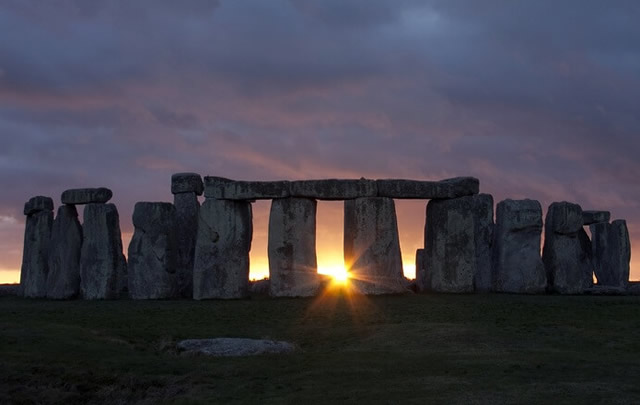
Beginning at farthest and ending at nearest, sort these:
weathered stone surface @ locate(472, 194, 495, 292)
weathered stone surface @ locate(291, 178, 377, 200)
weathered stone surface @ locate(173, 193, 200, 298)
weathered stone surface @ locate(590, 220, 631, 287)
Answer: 1. weathered stone surface @ locate(590, 220, 631, 287)
2. weathered stone surface @ locate(173, 193, 200, 298)
3. weathered stone surface @ locate(472, 194, 495, 292)
4. weathered stone surface @ locate(291, 178, 377, 200)

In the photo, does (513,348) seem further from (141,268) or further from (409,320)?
(141,268)

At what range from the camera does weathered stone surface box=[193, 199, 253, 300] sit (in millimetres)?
27672

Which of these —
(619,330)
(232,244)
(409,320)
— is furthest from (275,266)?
(619,330)

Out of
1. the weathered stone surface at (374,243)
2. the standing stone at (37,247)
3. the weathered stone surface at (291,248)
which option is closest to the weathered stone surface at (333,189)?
the weathered stone surface at (374,243)

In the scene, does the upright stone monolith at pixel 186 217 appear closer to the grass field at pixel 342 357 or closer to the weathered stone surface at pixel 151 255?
the weathered stone surface at pixel 151 255

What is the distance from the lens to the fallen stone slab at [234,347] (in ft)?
54.2

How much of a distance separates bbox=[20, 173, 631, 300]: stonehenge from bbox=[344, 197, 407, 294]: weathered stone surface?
0.10ft

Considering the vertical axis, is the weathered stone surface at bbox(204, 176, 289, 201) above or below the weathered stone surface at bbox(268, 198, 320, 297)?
above

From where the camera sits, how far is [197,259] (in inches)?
1101

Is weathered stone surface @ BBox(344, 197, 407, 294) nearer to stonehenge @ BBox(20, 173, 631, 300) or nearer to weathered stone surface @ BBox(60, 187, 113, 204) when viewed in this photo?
stonehenge @ BBox(20, 173, 631, 300)

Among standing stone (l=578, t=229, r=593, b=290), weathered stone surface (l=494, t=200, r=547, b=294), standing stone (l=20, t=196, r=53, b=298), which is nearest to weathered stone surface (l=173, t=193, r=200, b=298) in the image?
standing stone (l=20, t=196, r=53, b=298)

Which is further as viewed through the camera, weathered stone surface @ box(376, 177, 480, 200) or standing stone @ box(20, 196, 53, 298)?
standing stone @ box(20, 196, 53, 298)

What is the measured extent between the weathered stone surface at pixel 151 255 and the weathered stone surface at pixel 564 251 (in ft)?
42.1

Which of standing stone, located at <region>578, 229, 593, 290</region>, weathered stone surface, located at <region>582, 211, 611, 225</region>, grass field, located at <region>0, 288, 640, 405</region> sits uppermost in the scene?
weathered stone surface, located at <region>582, 211, 611, 225</region>
